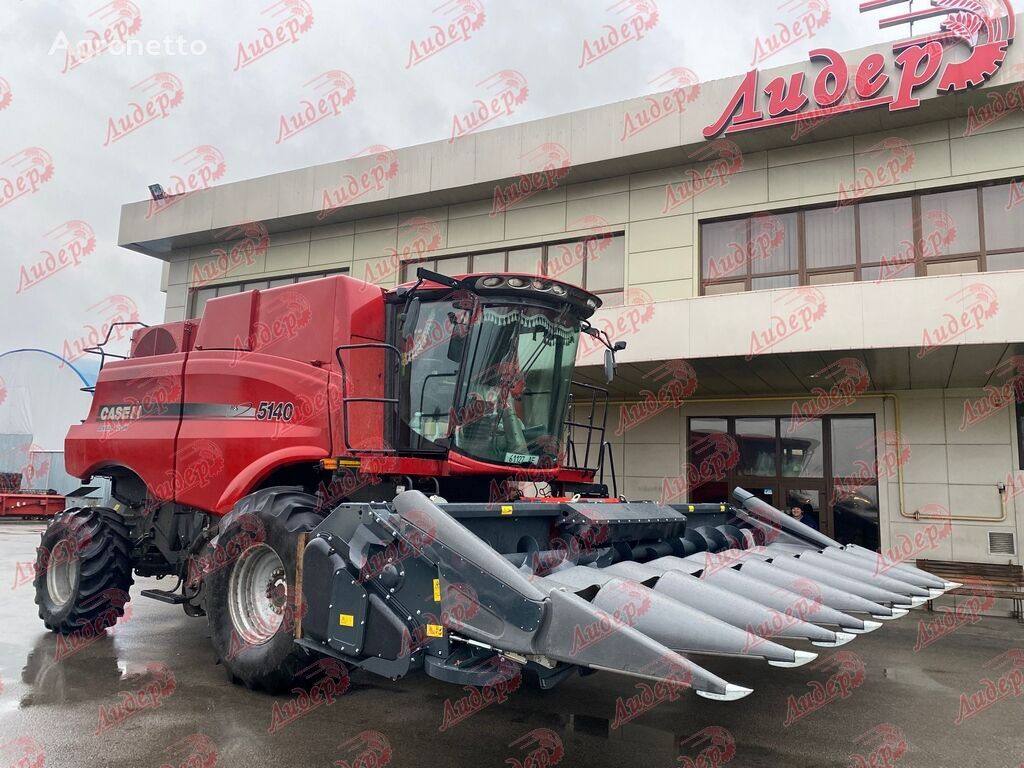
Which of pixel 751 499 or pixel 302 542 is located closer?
pixel 302 542

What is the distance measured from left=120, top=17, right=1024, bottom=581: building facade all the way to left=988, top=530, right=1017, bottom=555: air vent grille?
0.12 feet

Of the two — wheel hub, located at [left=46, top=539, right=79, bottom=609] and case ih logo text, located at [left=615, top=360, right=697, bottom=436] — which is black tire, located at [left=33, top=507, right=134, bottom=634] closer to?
wheel hub, located at [left=46, top=539, right=79, bottom=609]

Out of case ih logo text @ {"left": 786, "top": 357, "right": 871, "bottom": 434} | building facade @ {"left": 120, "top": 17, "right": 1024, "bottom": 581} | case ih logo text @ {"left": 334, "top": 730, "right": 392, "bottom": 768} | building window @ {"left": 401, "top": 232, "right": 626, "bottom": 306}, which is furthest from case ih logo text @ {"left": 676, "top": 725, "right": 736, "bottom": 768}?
building window @ {"left": 401, "top": 232, "right": 626, "bottom": 306}

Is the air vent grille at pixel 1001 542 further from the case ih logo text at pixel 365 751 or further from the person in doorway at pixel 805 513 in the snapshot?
the case ih logo text at pixel 365 751

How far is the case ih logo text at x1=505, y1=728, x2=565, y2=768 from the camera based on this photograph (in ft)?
13.6

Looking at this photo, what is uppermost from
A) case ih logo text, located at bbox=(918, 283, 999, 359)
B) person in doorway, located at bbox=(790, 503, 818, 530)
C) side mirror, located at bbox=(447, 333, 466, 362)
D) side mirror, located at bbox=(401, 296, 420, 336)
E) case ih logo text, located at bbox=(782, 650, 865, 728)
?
case ih logo text, located at bbox=(918, 283, 999, 359)

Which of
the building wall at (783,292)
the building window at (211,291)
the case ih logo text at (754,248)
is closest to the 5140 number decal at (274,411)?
the building wall at (783,292)

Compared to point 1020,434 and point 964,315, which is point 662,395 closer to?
point 964,315

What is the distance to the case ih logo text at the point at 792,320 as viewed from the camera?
1041 centimetres

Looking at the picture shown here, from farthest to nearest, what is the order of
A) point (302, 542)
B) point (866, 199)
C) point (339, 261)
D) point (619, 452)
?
point (339, 261)
point (619, 452)
point (866, 199)
point (302, 542)

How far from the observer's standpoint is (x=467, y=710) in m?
5.07

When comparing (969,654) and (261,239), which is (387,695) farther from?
(261,239)

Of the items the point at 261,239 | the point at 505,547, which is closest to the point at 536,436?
the point at 505,547

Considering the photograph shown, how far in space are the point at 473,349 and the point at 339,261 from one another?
12.4 meters
